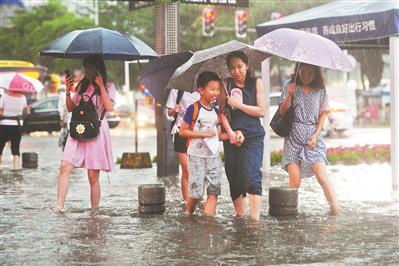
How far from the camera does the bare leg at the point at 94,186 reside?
10.7 meters

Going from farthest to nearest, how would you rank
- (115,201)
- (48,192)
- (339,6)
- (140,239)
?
(339,6), (48,192), (115,201), (140,239)

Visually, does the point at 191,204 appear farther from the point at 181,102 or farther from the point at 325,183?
the point at 181,102

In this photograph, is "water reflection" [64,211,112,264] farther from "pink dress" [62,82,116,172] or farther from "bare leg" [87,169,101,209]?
"pink dress" [62,82,116,172]

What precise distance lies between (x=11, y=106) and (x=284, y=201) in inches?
338

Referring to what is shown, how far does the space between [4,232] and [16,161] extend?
895 centimetres

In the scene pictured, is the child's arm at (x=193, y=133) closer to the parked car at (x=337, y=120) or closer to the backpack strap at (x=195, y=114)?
the backpack strap at (x=195, y=114)

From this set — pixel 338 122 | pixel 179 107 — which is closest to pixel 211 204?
pixel 179 107

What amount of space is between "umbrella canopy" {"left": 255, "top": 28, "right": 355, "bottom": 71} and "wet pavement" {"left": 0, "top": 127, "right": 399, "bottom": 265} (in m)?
1.65

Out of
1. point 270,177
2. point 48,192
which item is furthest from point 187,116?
point 270,177

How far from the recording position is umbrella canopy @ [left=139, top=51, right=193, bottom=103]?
1138 cm

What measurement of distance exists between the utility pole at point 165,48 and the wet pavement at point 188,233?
2.44 metres

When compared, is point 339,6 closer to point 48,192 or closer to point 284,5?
point 48,192

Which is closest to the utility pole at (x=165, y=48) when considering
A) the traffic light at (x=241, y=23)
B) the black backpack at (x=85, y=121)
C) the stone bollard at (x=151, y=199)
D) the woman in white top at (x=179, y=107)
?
the woman in white top at (x=179, y=107)

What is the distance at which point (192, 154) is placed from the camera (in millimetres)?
9836
